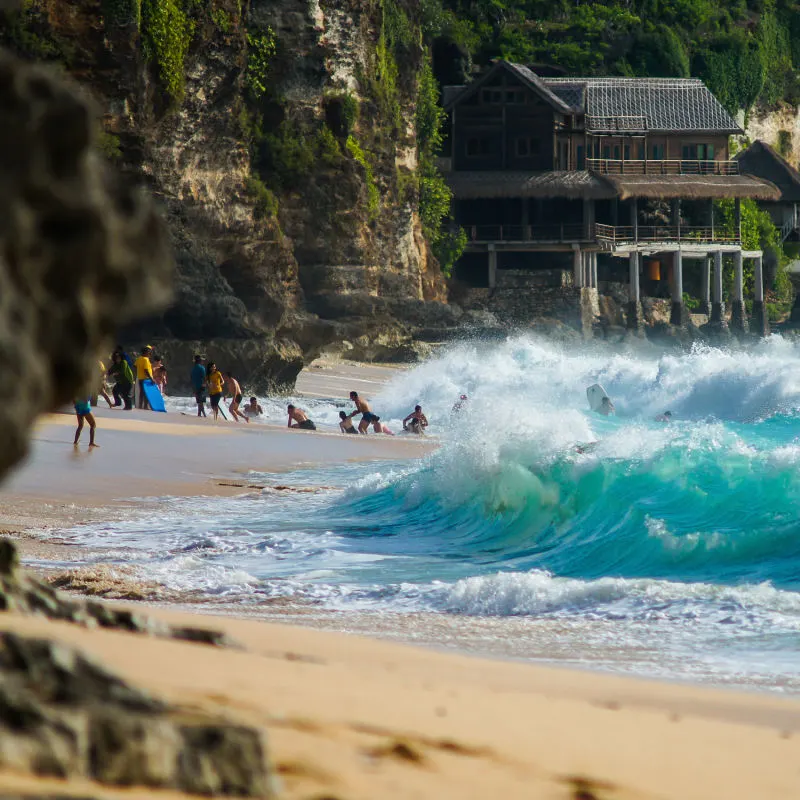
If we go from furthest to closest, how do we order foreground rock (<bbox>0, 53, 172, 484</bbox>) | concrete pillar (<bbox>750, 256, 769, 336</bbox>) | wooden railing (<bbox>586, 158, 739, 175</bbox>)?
concrete pillar (<bbox>750, 256, 769, 336</bbox>)
wooden railing (<bbox>586, 158, 739, 175</bbox>)
foreground rock (<bbox>0, 53, 172, 484</bbox>)

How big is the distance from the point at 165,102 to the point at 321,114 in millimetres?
8894

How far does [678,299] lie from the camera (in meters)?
54.6

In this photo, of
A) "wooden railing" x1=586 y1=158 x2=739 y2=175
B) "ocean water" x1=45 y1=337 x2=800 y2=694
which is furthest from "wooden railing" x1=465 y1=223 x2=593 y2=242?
"ocean water" x1=45 y1=337 x2=800 y2=694

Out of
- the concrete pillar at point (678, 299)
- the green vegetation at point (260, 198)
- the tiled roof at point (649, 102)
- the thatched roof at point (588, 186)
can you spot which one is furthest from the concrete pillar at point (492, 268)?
the green vegetation at point (260, 198)

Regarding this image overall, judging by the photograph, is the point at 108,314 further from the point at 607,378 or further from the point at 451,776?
the point at 607,378

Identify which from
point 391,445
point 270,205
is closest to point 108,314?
point 391,445

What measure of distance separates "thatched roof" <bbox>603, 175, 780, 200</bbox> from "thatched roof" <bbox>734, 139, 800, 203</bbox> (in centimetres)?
843

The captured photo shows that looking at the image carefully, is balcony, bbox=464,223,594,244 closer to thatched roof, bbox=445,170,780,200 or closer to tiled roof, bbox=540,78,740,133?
thatched roof, bbox=445,170,780,200

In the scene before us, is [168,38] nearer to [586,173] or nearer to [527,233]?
[527,233]

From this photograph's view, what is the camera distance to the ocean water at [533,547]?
27.0 ft

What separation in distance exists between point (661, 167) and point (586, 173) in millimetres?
4153

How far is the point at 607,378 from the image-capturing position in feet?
125

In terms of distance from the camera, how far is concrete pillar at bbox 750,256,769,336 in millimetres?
57812

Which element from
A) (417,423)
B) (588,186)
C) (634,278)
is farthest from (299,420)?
(634,278)
